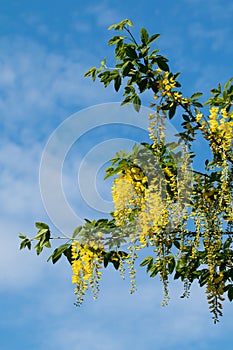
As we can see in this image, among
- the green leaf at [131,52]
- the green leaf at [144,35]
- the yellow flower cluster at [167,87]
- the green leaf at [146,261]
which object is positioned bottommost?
the green leaf at [146,261]

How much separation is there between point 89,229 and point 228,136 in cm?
116

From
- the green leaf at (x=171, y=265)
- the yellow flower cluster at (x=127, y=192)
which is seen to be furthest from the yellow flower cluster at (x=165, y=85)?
the green leaf at (x=171, y=265)

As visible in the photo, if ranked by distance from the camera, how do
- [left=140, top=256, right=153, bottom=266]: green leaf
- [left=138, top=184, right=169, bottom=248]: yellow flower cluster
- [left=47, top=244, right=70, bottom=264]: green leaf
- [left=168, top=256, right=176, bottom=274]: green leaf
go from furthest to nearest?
[left=140, top=256, right=153, bottom=266]: green leaf, [left=168, top=256, right=176, bottom=274]: green leaf, [left=47, top=244, right=70, bottom=264]: green leaf, [left=138, top=184, right=169, bottom=248]: yellow flower cluster

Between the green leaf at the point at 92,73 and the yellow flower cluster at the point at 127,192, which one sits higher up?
the green leaf at the point at 92,73

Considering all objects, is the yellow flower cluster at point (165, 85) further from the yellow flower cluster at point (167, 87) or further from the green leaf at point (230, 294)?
the green leaf at point (230, 294)

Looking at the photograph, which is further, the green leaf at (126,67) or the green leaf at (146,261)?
the green leaf at (146,261)

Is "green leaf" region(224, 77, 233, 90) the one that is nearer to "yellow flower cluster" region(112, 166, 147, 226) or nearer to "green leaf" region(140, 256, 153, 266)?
"yellow flower cluster" region(112, 166, 147, 226)

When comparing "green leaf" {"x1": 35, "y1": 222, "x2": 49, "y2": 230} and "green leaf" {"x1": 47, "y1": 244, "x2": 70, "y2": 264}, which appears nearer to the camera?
"green leaf" {"x1": 47, "y1": 244, "x2": 70, "y2": 264}

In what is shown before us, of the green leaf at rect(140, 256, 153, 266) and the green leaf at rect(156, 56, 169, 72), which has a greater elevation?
the green leaf at rect(156, 56, 169, 72)

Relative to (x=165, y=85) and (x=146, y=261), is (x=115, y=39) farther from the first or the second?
(x=146, y=261)

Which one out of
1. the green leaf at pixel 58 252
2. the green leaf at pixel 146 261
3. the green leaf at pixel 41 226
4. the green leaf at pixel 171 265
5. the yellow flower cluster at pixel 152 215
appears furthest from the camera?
the green leaf at pixel 146 261

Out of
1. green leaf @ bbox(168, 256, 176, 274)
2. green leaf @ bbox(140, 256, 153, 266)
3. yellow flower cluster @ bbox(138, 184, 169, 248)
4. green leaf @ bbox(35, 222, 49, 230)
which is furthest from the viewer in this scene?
green leaf @ bbox(140, 256, 153, 266)

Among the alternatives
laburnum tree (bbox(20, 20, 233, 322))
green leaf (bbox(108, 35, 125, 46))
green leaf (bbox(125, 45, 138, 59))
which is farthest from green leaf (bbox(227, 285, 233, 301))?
green leaf (bbox(108, 35, 125, 46))

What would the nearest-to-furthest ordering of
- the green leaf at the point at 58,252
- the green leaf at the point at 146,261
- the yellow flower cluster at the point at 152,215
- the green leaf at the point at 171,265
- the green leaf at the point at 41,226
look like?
1. the yellow flower cluster at the point at 152,215
2. the green leaf at the point at 58,252
3. the green leaf at the point at 41,226
4. the green leaf at the point at 171,265
5. the green leaf at the point at 146,261
